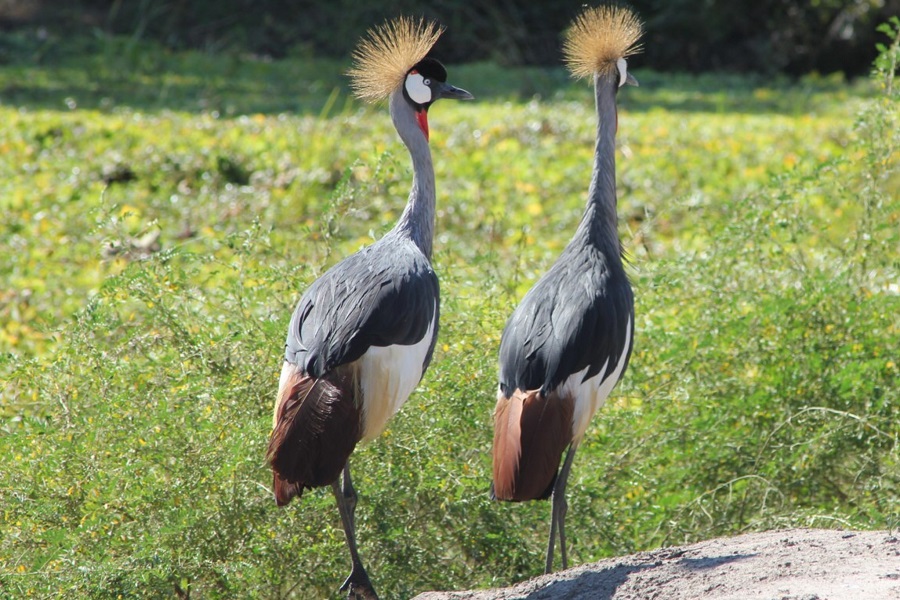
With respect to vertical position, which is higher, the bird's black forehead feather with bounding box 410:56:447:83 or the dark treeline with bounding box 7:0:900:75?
the dark treeline with bounding box 7:0:900:75

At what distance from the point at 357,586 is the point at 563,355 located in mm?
763

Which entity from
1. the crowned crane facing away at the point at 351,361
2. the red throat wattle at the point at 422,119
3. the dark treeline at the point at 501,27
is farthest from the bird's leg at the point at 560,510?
the dark treeline at the point at 501,27

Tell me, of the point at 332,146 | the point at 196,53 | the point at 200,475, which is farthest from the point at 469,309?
the point at 196,53

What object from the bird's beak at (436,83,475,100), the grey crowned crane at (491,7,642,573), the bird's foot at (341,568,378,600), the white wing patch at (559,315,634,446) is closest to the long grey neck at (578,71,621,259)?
the grey crowned crane at (491,7,642,573)

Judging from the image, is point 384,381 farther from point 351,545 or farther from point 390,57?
point 390,57

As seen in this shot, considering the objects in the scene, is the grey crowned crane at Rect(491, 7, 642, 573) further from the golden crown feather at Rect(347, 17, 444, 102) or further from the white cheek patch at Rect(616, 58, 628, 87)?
the golden crown feather at Rect(347, 17, 444, 102)

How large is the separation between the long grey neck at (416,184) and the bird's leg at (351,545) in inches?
28.5

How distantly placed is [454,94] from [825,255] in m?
1.45

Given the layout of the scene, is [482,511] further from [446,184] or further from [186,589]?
[446,184]

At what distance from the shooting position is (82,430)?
10.0 feet

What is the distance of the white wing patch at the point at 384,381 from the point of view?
2883mm

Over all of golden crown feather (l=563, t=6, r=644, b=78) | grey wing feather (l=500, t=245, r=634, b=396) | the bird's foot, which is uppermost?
golden crown feather (l=563, t=6, r=644, b=78)

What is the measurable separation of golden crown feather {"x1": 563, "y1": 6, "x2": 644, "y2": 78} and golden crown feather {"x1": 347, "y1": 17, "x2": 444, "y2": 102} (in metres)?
0.42

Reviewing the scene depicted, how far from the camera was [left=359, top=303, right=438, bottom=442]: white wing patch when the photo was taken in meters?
2.88
